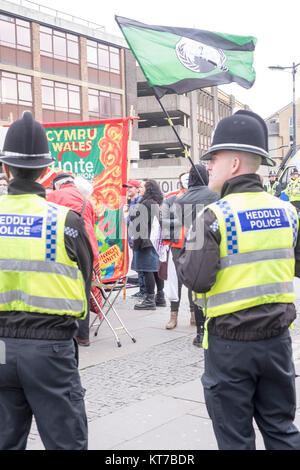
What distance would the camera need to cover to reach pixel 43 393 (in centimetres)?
240

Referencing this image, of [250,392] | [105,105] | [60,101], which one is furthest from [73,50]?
[250,392]

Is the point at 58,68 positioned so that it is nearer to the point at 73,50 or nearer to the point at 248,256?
the point at 73,50

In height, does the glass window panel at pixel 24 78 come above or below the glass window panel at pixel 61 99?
above

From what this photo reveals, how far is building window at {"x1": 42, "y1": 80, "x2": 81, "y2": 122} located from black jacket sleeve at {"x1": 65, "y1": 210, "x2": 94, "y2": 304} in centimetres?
3814

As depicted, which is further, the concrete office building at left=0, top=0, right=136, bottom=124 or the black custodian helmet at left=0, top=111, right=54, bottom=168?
the concrete office building at left=0, top=0, right=136, bottom=124

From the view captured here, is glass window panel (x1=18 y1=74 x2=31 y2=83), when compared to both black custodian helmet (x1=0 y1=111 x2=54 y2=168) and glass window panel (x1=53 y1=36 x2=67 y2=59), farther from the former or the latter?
black custodian helmet (x1=0 y1=111 x2=54 y2=168)

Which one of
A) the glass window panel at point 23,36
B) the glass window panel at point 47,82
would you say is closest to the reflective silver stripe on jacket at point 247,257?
the glass window panel at point 23,36

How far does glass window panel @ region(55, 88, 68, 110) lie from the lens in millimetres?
40562

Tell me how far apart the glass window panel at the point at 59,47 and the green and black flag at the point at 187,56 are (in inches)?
1428

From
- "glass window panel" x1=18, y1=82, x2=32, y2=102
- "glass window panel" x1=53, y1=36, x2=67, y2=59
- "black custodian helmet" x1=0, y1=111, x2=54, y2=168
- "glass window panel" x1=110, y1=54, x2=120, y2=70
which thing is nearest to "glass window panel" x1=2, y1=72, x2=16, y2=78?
"glass window panel" x1=18, y1=82, x2=32, y2=102

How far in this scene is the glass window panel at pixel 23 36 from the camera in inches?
1467

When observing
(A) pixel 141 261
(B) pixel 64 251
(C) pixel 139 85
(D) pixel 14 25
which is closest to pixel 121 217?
(A) pixel 141 261

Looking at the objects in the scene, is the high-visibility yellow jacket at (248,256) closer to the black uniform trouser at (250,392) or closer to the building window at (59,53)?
the black uniform trouser at (250,392)

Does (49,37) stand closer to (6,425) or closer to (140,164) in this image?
(140,164)
